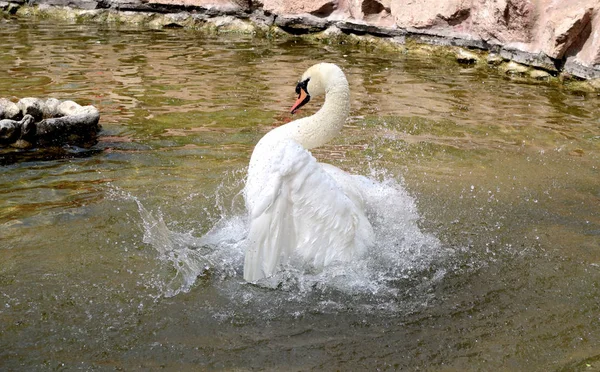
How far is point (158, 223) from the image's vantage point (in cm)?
420

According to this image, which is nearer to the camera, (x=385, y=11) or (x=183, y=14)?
(x=385, y=11)

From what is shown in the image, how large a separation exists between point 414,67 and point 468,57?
2.88 feet

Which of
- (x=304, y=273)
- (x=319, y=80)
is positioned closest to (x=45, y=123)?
(x=319, y=80)

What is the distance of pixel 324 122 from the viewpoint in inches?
166

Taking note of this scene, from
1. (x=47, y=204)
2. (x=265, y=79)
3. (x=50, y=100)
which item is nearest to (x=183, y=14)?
Result: (x=265, y=79)

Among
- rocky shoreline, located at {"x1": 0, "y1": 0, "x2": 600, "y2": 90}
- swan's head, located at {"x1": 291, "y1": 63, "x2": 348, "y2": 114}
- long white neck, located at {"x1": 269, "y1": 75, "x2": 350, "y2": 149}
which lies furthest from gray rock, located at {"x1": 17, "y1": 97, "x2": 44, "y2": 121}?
rocky shoreline, located at {"x1": 0, "y1": 0, "x2": 600, "y2": 90}

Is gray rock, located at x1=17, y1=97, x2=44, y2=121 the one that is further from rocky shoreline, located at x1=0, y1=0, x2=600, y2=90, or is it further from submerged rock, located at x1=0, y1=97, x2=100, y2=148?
rocky shoreline, located at x1=0, y1=0, x2=600, y2=90

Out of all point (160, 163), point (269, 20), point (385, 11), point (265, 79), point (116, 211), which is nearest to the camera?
point (116, 211)

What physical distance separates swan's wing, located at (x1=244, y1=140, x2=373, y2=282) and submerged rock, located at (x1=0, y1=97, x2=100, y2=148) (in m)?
3.05

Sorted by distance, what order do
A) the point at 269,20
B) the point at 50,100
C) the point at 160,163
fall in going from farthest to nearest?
the point at 269,20
the point at 50,100
the point at 160,163

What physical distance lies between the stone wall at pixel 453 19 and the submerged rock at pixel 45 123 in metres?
5.83

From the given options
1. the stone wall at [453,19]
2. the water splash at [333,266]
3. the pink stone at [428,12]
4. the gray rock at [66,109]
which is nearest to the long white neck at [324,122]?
the water splash at [333,266]

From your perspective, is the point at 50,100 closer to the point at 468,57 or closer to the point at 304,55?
the point at 304,55

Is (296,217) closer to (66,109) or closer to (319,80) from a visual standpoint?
(319,80)
